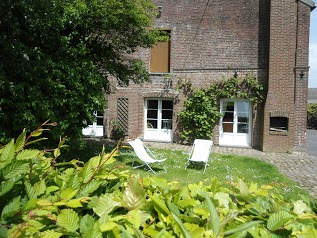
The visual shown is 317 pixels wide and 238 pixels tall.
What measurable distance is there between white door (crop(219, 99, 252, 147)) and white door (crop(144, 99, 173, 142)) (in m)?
2.56

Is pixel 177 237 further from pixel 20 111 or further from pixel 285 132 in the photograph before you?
pixel 285 132

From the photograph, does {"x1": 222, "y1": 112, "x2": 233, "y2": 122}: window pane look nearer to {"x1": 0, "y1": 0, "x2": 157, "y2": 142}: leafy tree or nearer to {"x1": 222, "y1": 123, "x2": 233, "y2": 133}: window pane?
{"x1": 222, "y1": 123, "x2": 233, "y2": 133}: window pane

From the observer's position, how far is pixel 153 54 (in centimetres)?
1420

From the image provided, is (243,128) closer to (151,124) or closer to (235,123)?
(235,123)

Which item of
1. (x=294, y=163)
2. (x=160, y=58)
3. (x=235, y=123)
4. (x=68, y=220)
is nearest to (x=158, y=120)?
(x=160, y=58)

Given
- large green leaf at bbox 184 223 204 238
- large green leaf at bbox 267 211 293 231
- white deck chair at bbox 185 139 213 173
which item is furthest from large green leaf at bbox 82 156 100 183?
white deck chair at bbox 185 139 213 173

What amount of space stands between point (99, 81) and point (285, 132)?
28.6 ft

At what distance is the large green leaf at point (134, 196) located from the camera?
1.29 meters

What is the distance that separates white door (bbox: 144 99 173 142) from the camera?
14.1 meters

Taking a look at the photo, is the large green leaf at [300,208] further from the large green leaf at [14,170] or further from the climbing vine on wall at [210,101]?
the climbing vine on wall at [210,101]

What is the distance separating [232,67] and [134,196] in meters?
12.9

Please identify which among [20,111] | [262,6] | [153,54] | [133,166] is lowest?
[133,166]

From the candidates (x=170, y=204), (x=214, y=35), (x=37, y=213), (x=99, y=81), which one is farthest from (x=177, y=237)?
(x=214, y=35)

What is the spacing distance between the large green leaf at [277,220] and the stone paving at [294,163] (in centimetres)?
544
